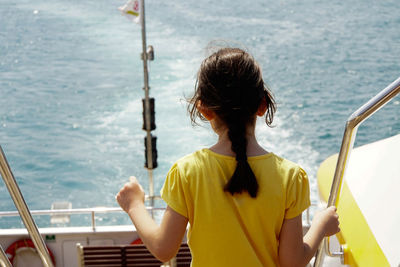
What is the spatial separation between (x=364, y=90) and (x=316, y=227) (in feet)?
56.8

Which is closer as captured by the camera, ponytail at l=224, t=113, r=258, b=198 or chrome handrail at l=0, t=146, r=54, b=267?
ponytail at l=224, t=113, r=258, b=198

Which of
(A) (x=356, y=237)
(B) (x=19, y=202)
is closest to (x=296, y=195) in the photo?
(B) (x=19, y=202)

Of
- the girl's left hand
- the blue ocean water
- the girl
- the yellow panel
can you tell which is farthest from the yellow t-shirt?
the blue ocean water

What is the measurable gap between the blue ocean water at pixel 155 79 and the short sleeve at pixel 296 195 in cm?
1050

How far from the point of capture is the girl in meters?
1.01

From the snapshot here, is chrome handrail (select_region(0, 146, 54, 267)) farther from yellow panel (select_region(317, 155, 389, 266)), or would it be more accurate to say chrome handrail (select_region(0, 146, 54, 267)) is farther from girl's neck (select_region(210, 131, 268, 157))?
yellow panel (select_region(317, 155, 389, 266))

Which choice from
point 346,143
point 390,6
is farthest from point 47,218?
point 390,6

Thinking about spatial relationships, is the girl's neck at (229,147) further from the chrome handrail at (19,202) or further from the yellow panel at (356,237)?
the yellow panel at (356,237)

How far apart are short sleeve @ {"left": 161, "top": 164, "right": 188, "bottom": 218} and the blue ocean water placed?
10.6 metres

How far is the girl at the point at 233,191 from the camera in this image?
1014mm

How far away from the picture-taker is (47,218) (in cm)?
1223

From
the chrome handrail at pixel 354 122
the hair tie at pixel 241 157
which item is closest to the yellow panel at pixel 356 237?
the chrome handrail at pixel 354 122

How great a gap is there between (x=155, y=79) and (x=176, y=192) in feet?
53.9

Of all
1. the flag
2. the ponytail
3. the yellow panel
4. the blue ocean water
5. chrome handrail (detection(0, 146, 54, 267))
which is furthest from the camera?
the blue ocean water
